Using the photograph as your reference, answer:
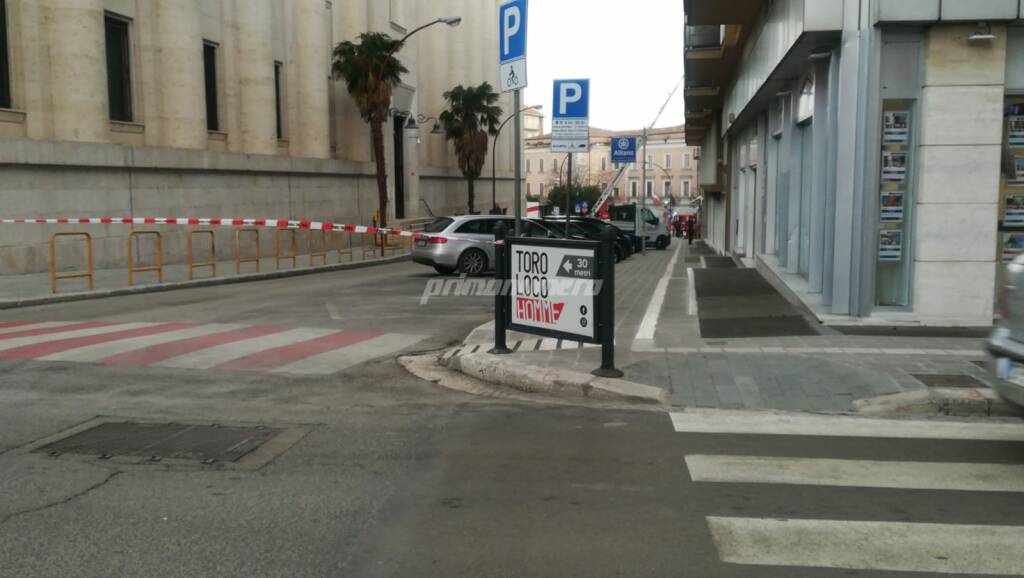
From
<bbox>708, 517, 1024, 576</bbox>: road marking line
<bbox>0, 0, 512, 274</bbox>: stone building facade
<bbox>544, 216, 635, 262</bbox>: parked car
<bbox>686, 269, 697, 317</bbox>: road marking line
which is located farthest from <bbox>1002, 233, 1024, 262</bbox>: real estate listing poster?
<bbox>0, 0, 512, 274</bbox>: stone building facade

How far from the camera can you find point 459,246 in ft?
64.7

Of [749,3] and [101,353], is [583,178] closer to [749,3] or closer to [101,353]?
[749,3]

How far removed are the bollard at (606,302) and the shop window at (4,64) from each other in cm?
1874

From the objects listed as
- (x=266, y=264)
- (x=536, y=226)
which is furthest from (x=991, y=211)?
(x=266, y=264)

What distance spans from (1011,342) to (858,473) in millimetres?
1307

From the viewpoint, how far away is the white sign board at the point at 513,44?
368 inches

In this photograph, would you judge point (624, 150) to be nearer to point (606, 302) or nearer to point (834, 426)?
point (606, 302)

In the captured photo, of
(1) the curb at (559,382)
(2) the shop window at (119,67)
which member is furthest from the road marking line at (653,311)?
(2) the shop window at (119,67)

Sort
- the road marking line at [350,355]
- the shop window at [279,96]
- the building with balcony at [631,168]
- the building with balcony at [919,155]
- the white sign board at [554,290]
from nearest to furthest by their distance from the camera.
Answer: the white sign board at [554,290], the road marking line at [350,355], the building with balcony at [919,155], the shop window at [279,96], the building with balcony at [631,168]

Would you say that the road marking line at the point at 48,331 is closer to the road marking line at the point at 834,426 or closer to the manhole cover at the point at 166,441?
the manhole cover at the point at 166,441

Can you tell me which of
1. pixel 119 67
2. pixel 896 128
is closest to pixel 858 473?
pixel 896 128

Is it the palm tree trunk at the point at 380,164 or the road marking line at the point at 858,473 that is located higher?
the palm tree trunk at the point at 380,164

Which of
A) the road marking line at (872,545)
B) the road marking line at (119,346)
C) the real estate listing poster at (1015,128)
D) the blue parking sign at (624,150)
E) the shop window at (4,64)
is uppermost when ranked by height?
the shop window at (4,64)

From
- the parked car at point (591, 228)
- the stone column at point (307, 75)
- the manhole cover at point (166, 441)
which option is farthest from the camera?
the stone column at point (307, 75)
